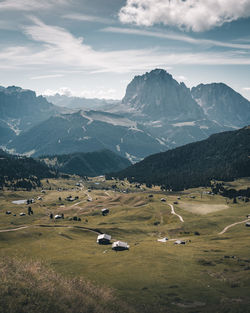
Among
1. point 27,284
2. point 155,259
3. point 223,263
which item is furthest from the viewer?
point 155,259

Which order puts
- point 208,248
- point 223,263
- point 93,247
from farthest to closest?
point 93,247, point 208,248, point 223,263

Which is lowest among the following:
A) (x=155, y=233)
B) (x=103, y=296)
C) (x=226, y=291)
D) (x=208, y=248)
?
(x=155, y=233)

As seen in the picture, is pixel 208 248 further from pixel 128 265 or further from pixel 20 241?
Result: pixel 20 241

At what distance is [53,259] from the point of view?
10456 cm

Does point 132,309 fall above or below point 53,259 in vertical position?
above

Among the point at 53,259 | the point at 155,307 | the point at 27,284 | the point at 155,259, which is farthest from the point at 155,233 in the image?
the point at 27,284

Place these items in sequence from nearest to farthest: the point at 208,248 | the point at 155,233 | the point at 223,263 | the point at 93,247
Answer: the point at 223,263 < the point at 208,248 < the point at 93,247 < the point at 155,233

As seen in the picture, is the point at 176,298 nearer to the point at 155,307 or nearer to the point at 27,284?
the point at 155,307

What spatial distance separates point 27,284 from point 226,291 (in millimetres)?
47951

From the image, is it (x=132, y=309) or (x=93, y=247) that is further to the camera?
(x=93, y=247)

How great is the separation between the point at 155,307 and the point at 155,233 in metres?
111

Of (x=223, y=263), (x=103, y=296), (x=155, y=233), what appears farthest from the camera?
(x=155, y=233)

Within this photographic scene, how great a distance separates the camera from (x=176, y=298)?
6606 centimetres

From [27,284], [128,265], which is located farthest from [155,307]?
[128,265]
